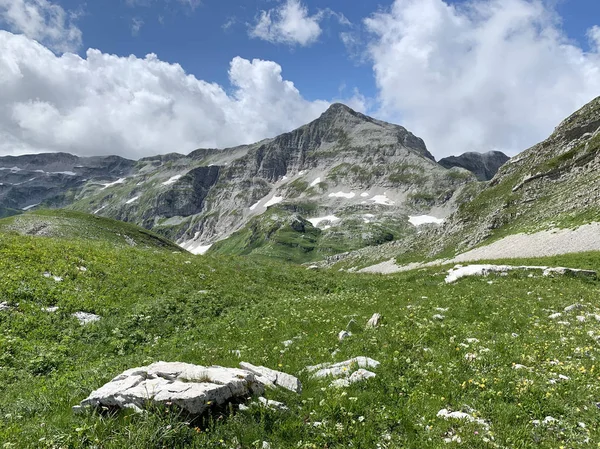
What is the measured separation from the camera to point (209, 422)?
28.1ft

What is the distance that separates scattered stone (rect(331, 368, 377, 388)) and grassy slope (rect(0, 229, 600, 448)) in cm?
32

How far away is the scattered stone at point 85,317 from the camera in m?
18.8

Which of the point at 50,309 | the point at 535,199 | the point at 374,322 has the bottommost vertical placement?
the point at 374,322

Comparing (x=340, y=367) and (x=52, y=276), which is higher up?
(x=52, y=276)

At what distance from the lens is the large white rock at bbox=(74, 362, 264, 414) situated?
8555mm

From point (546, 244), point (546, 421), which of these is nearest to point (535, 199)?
point (546, 244)

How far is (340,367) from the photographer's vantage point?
492 inches

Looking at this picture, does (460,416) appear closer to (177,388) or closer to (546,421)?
(546,421)

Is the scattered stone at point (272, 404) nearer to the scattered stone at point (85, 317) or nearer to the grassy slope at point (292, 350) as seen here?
the grassy slope at point (292, 350)

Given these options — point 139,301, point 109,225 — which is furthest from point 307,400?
point 109,225

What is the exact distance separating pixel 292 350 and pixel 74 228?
239 ft

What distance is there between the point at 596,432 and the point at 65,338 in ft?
66.1

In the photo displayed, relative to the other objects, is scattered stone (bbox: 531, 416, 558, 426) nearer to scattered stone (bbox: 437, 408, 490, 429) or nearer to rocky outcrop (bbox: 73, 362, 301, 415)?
scattered stone (bbox: 437, 408, 490, 429)

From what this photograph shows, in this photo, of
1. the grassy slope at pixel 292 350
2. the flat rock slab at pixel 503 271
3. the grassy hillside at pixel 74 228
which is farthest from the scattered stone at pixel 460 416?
the grassy hillside at pixel 74 228
